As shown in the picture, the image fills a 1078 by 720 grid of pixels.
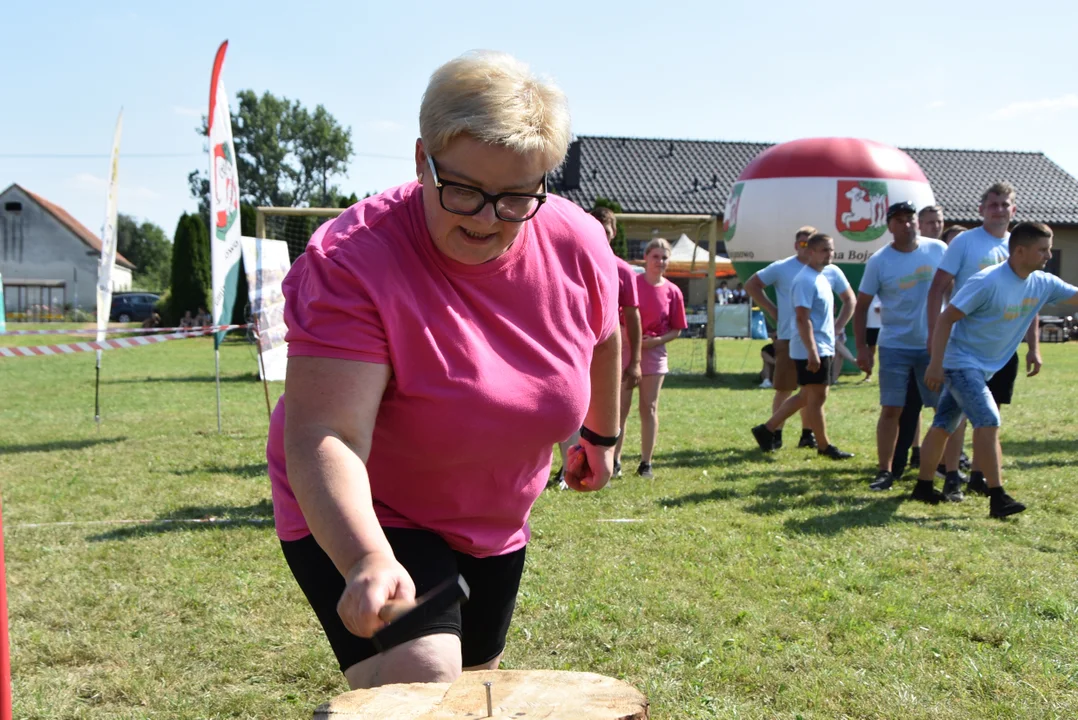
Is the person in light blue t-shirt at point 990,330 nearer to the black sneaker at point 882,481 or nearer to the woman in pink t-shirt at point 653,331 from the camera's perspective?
the black sneaker at point 882,481

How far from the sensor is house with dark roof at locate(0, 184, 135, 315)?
56844mm

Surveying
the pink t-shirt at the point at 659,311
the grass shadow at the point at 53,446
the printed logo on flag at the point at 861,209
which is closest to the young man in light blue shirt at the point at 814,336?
the pink t-shirt at the point at 659,311

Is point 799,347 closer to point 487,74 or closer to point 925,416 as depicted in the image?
point 925,416

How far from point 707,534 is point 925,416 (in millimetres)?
6481

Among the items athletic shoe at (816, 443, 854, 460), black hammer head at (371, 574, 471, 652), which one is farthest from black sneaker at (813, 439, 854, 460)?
black hammer head at (371, 574, 471, 652)

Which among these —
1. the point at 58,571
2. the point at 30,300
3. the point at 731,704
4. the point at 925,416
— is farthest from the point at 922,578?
the point at 30,300

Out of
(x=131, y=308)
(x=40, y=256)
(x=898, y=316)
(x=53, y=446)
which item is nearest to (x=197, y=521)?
(x=53, y=446)

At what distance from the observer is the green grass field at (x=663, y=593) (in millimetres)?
3672

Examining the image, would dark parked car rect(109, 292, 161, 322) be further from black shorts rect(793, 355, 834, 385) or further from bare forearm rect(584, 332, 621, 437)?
bare forearm rect(584, 332, 621, 437)

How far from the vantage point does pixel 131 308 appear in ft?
142

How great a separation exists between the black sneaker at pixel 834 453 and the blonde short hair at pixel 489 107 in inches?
290

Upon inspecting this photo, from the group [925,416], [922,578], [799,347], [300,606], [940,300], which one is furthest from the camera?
[925,416]

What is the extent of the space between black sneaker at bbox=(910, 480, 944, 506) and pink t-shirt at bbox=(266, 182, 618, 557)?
529cm

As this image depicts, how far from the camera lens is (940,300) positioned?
6.81 metres
